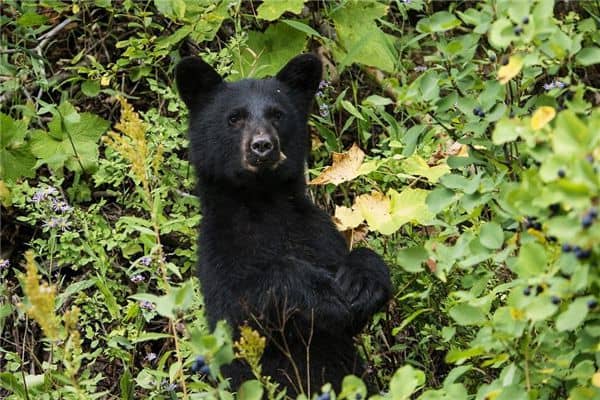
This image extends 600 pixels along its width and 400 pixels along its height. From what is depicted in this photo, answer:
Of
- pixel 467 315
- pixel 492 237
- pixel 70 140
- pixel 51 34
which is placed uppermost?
pixel 492 237

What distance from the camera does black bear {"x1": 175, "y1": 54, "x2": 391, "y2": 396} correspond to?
4965 mm

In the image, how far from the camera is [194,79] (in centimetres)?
554

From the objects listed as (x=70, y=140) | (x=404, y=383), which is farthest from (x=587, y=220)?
(x=70, y=140)

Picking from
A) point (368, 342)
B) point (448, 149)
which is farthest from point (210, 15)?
point (368, 342)

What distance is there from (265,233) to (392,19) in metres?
3.20

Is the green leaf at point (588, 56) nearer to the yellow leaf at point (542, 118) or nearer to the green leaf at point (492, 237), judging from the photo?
the yellow leaf at point (542, 118)

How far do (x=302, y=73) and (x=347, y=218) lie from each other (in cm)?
78

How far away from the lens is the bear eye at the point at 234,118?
5449 millimetres

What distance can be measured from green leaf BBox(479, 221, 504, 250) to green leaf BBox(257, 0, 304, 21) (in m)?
3.09

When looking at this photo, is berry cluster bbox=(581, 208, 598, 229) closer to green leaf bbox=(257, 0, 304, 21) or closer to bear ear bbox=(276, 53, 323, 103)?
bear ear bbox=(276, 53, 323, 103)

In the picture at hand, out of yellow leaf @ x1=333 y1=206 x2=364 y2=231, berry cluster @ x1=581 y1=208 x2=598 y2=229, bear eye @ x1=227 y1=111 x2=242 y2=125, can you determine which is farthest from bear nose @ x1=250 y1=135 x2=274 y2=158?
berry cluster @ x1=581 y1=208 x2=598 y2=229

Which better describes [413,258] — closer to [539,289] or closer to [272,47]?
[539,289]

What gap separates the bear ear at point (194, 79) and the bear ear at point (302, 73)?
363 millimetres

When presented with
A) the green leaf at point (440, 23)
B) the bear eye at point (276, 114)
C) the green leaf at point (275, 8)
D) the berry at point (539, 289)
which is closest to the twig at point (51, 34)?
the green leaf at point (275, 8)
